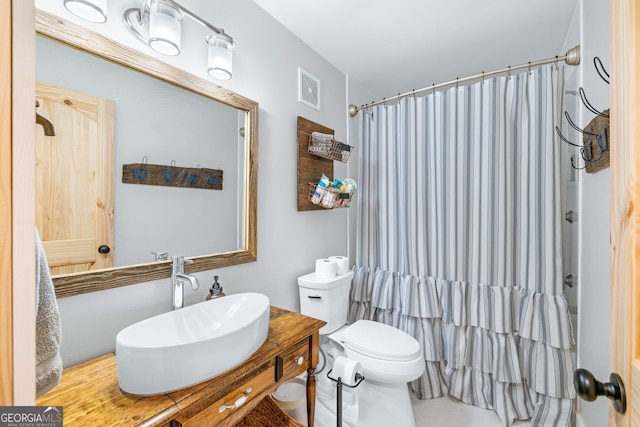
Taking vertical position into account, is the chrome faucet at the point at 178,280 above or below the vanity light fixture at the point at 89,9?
below

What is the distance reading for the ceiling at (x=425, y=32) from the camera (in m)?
1.55

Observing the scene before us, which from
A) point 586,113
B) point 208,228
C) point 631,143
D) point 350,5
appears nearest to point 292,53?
point 350,5

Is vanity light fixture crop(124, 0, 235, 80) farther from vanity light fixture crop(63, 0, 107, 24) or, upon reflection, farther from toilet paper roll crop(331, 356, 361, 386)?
toilet paper roll crop(331, 356, 361, 386)

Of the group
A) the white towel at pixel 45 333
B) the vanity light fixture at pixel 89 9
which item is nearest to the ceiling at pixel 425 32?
the vanity light fixture at pixel 89 9

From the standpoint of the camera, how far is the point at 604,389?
480 millimetres

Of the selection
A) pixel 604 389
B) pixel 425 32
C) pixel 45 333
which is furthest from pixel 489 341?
pixel 45 333

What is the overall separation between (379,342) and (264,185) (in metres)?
1.12

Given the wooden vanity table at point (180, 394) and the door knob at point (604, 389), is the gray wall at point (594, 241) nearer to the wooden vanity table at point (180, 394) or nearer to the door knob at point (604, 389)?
the door knob at point (604, 389)

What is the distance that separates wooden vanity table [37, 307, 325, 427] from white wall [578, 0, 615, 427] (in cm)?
121

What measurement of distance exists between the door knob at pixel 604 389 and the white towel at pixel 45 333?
929 mm

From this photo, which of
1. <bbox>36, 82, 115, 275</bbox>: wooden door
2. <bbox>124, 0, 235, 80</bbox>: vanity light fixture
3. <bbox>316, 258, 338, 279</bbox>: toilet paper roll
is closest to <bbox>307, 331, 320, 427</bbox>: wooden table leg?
<bbox>316, 258, 338, 279</bbox>: toilet paper roll

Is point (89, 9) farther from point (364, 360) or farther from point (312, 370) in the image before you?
point (364, 360)

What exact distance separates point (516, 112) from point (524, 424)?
189cm

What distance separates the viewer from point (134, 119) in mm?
1105
